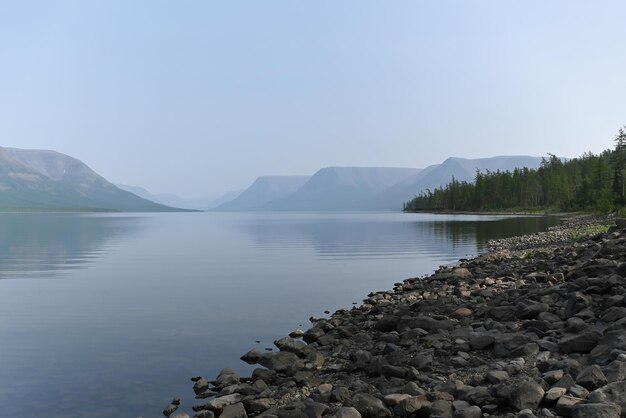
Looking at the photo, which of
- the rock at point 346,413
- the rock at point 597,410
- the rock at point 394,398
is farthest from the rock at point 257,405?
the rock at point 597,410

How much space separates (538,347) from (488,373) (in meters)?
2.80

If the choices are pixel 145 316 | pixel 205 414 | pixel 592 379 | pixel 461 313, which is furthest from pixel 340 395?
pixel 145 316

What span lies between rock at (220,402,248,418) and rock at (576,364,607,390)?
752 centimetres

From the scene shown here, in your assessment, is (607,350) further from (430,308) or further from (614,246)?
(614,246)

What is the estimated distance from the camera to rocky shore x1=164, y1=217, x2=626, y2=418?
35.0ft

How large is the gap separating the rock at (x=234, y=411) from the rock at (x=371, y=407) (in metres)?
2.76

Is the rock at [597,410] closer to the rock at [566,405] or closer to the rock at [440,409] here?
the rock at [566,405]

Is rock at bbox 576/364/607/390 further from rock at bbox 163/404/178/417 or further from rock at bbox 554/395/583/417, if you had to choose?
rock at bbox 163/404/178/417

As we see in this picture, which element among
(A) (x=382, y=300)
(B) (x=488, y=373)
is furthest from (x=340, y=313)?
(B) (x=488, y=373)

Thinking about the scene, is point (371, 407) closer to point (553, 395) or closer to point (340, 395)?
point (340, 395)

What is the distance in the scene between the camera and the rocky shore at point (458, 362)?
10656mm

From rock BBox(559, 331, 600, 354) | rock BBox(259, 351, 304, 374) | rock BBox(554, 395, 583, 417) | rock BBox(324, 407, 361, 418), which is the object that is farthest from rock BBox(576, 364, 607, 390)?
rock BBox(259, 351, 304, 374)

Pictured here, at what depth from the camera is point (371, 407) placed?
1117cm

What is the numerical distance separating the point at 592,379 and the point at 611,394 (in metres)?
1.04
